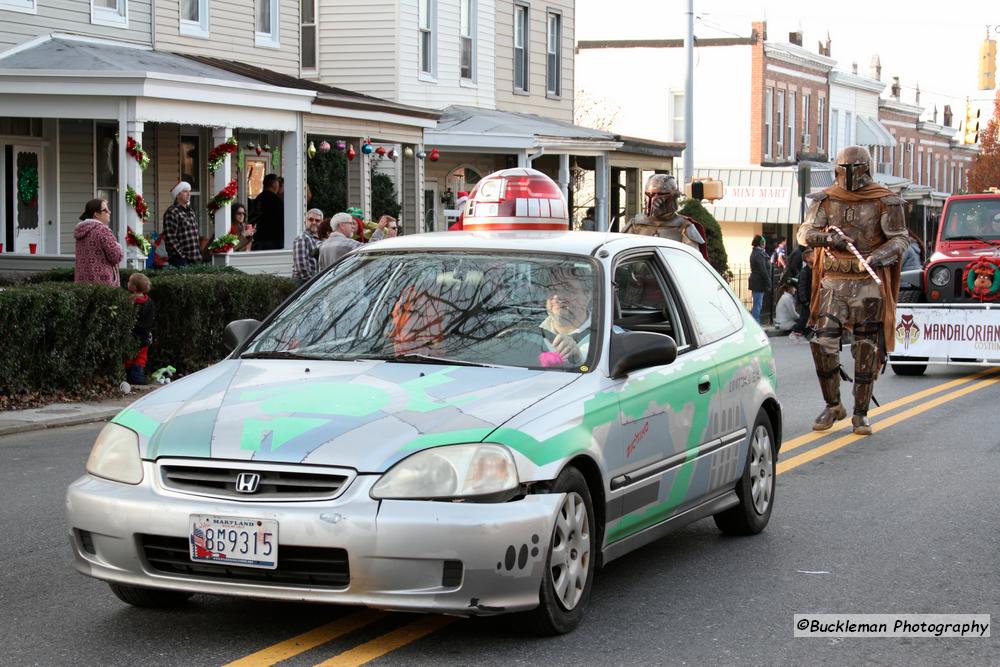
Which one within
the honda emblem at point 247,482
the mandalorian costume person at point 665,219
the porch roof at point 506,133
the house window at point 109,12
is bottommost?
the honda emblem at point 247,482

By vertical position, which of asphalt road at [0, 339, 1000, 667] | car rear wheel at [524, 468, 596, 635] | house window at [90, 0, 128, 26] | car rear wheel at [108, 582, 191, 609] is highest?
house window at [90, 0, 128, 26]

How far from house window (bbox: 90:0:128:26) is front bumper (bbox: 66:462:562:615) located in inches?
699

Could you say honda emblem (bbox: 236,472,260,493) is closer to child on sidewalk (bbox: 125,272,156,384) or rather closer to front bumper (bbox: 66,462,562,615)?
front bumper (bbox: 66,462,562,615)

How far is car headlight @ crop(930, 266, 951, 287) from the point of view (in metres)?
18.3

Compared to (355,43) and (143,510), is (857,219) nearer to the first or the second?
(143,510)

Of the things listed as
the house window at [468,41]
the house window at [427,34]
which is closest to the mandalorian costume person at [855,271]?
the house window at [427,34]

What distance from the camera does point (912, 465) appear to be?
10.4 m

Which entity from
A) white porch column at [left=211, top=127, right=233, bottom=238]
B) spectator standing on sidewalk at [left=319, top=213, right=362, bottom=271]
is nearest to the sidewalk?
spectator standing on sidewalk at [left=319, top=213, right=362, bottom=271]

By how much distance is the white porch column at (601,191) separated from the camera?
33.1 m

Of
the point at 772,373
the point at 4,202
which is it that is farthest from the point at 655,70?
the point at 772,373

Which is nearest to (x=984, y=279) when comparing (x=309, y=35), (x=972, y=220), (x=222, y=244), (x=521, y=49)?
(x=972, y=220)

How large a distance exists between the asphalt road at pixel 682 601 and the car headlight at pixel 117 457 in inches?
24.2

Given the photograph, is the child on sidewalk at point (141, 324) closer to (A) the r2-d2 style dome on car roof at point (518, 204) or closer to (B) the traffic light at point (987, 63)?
(A) the r2-d2 style dome on car roof at point (518, 204)

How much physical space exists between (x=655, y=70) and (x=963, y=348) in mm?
36291
